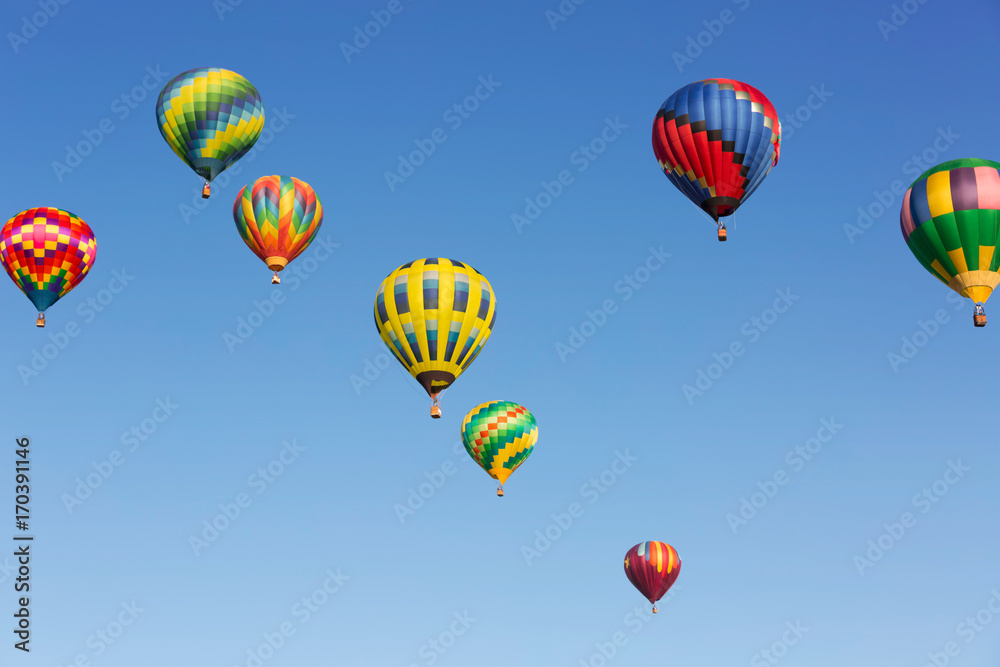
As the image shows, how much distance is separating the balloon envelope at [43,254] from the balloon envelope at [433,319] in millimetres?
12044

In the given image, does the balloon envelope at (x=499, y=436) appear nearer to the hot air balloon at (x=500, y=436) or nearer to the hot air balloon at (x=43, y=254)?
the hot air balloon at (x=500, y=436)

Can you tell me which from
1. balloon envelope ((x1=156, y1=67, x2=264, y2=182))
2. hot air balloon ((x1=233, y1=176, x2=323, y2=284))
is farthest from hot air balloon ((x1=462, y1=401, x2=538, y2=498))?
balloon envelope ((x1=156, y1=67, x2=264, y2=182))

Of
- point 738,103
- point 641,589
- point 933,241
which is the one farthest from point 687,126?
point 641,589

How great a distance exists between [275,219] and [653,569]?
23.7 m

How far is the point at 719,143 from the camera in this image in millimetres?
35719

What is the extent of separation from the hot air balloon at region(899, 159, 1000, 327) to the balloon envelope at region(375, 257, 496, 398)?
12295 millimetres

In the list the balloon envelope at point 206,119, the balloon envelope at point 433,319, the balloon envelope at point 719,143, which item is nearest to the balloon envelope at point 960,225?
the balloon envelope at point 719,143

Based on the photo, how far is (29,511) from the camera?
33.9m

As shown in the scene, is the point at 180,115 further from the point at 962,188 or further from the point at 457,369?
the point at 962,188

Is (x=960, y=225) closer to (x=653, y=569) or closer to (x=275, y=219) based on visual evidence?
(x=275, y=219)

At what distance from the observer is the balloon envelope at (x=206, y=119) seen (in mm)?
41750

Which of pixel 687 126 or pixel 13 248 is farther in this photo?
pixel 13 248

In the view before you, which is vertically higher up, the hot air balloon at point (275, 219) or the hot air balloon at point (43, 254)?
the hot air balloon at point (275, 219)

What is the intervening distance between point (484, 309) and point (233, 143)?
10.6m
